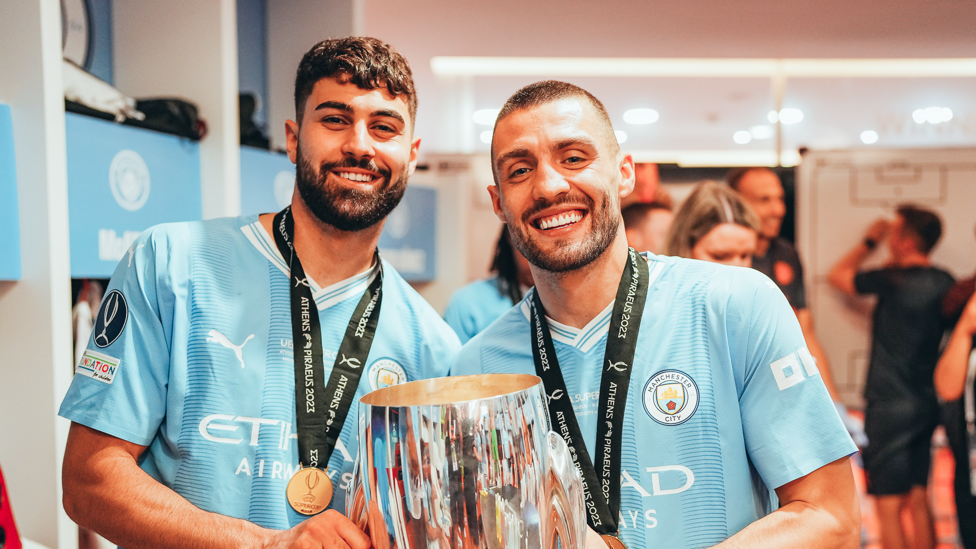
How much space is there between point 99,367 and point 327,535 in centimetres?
69

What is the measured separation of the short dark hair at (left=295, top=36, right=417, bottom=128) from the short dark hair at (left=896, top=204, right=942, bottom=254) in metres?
3.45

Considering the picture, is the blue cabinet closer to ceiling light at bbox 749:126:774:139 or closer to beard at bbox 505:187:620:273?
beard at bbox 505:187:620:273

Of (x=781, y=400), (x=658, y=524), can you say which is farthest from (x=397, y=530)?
(x=781, y=400)

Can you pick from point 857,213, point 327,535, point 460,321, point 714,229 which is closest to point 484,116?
point 460,321

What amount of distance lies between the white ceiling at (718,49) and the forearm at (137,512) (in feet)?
10.7

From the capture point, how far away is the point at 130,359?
1.38 metres

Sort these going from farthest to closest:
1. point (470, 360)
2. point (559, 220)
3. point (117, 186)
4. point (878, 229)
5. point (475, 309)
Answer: point (878, 229), point (475, 309), point (117, 186), point (470, 360), point (559, 220)

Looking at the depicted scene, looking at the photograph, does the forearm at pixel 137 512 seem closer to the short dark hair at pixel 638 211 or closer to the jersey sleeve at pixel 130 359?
the jersey sleeve at pixel 130 359

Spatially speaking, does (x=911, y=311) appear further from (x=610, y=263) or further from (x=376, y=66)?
(x=376, y=66)

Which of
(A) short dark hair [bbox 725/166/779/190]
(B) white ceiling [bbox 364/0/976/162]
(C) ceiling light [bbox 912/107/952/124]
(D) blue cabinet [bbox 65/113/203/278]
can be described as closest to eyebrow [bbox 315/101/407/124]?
(D) blue cabinet [bbox 65/113/203/278]

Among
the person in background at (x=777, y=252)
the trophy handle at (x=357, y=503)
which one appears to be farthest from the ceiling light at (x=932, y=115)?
the trophy handle at (x=357, y=503)

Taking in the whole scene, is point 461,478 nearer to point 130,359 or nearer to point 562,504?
point 562,504

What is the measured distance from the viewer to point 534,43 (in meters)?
4.46

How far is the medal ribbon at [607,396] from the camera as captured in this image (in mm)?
1276
